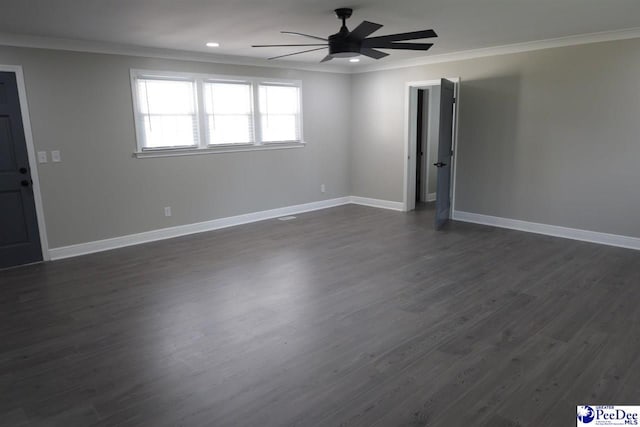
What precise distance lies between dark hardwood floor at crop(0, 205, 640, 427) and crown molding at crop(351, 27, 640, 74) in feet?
8.11

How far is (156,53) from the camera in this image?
5.52 m

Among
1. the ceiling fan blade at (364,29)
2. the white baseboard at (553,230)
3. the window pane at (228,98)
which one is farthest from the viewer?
the window pane at (228,98)

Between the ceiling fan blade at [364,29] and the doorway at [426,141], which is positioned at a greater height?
the ceiling fan blade at [364,29]

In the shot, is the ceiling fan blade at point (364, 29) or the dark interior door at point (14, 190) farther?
the dark interior door at point (14, 190)

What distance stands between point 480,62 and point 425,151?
2208 mm

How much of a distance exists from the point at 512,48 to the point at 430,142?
254 centimetres

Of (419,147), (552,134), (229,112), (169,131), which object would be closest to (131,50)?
(169,131)

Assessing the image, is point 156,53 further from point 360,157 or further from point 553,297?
point 553,297

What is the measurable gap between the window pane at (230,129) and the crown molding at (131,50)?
0.79 meters

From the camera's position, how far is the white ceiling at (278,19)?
11.5 ft

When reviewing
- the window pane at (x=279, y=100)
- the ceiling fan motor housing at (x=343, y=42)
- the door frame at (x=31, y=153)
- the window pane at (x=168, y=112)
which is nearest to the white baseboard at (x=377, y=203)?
the window pane at (x=279, y=100)

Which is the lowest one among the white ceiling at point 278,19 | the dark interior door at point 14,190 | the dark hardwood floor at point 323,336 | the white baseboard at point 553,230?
the dark hardwood floor at point 323,336

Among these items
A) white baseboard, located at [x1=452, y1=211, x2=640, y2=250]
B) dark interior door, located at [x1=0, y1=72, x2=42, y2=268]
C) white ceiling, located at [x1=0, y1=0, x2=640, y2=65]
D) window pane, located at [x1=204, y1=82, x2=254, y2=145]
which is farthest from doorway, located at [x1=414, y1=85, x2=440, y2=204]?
A: dark interior door, located at [x1=0, y1=72, x2=42, y2=268]

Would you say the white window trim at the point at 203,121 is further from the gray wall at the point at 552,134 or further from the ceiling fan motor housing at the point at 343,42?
the ceiling fan motor housing at the point at 343,42
